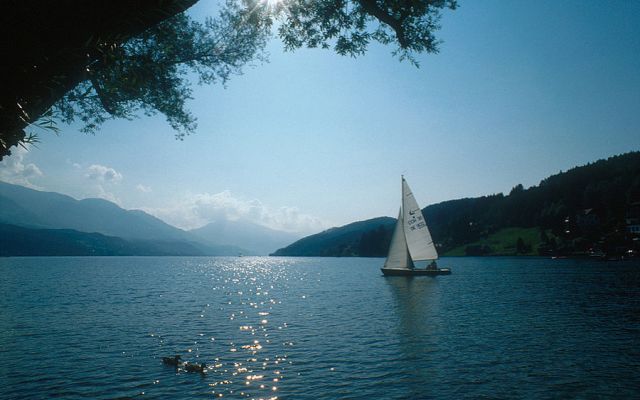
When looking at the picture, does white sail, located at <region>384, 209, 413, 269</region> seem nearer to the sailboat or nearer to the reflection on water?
the sailboat

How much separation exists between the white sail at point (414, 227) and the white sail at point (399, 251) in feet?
3.52

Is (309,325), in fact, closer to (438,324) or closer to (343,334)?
(343,334)

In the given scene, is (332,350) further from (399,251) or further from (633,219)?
(633,219)

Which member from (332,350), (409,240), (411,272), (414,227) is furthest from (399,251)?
(332,350)

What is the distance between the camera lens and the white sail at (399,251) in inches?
3421

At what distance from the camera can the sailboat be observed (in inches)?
3423

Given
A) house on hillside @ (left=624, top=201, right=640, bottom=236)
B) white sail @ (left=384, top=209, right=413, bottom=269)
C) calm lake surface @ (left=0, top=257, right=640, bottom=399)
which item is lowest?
calm lake surface @ (left=0, top=257, right=640, bottom=399)

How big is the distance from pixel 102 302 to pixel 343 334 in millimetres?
43248

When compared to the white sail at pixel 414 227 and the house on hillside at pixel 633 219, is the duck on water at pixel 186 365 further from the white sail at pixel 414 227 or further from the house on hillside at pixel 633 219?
the house on hillside at pixel 633 219

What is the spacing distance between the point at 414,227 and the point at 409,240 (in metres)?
3.77

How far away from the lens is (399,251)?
92375mm

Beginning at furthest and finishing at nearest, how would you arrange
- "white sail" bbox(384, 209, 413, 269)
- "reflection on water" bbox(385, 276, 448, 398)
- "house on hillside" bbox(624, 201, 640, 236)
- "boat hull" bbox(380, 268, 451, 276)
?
"house on hillside" bbox(624, 201, 640, 236) < "boat hull" bbox(380, 268, 451, 276) < "white sail" bbox(384, 209, 413, 269) < "reflection on water" bbox(385, 276, 448, 398)

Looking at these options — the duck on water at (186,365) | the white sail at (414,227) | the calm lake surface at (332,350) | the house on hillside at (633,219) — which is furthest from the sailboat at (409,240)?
the house on hillside at (633,219)

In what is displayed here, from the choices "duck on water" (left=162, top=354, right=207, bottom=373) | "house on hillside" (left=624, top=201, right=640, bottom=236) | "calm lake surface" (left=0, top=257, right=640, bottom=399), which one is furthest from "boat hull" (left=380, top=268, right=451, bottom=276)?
"house on hillside" (left=624, top=201, right=640, bottom=236)
